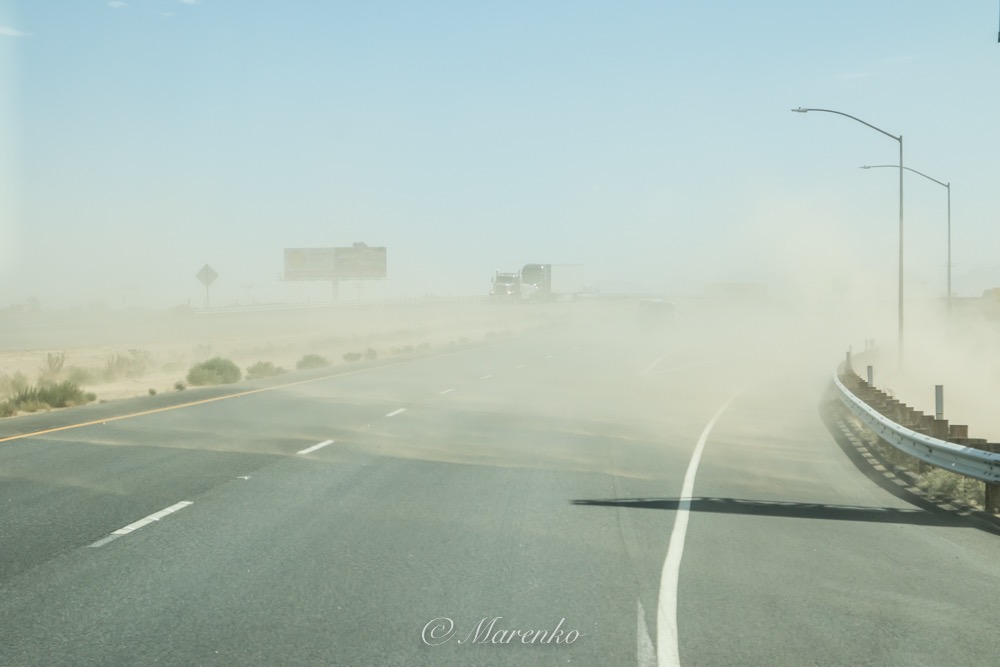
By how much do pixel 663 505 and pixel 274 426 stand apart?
33.0 feet

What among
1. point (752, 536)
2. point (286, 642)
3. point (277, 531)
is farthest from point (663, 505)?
point (286, 642)

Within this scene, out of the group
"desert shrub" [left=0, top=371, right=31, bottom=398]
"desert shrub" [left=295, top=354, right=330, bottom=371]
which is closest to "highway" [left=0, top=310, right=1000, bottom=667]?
"desert shrub" [left=0, top=371, right=31, bottom=398]

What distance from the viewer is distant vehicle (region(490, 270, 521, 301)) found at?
112875mm

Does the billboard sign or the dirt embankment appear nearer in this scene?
the dirt embankment

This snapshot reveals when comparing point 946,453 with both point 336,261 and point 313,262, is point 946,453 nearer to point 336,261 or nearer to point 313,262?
point 336,261

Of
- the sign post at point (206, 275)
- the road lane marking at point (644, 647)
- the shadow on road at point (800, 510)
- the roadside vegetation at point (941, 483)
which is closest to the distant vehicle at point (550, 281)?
the sign post at point (206, 275)

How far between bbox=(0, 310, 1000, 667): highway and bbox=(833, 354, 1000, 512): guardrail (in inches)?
23.2

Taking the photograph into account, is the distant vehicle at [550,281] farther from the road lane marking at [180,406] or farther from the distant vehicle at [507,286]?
the road lane marking at [180,406]

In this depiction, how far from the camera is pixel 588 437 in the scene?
19.3 metres

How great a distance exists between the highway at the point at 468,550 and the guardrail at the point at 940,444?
1.93 ft

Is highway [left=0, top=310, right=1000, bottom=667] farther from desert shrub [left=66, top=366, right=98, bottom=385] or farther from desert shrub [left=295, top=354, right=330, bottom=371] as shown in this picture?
desert shrub [left=295, top=354, right=330, bottom=371]

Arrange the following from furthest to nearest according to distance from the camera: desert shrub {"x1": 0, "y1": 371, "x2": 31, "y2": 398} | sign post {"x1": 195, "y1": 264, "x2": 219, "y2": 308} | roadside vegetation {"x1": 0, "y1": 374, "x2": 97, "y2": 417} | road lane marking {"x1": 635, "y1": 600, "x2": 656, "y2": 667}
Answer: sign post {"x1": 195, "y1": 264, "x2": 219, "y2": 308} < desert shrub {"x1": 0, "y1": 371, "x2": 31, "y2": 398} < roadside vegetation {"x1": 0, "y1": 374, "x2": 97, "y2": 417} < road lane marking {"x1": 635, "y1": 600, "x2": 656, "y2": 667}

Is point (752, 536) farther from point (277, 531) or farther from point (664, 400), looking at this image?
point (664, 400)

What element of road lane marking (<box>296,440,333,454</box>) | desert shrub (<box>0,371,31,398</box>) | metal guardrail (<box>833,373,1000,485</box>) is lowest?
desert shrub (<box>0,371,31,398</box>)
